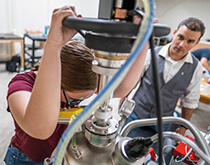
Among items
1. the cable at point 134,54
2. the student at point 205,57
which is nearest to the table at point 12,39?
the student at point 205,57

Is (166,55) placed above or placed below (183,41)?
below

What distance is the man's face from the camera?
1331 mm

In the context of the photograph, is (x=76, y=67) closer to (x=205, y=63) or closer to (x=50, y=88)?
(x=50, y=88)

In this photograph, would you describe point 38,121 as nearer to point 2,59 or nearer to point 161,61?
point 161,61

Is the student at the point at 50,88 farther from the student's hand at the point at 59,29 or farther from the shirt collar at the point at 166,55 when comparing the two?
the shirt collar at the point at 166,55

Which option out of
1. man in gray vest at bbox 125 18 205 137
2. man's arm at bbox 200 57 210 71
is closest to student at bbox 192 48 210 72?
man's arm at bbox 200 57 210 71

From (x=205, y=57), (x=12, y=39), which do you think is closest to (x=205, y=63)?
(x=205, y=57)

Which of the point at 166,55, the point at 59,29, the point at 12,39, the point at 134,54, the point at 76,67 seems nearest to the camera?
the point at 134,54

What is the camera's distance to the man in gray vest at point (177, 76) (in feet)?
4.37

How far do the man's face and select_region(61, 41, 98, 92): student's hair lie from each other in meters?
1.01

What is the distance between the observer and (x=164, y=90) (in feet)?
4.51

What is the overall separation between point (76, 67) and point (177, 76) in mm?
1026

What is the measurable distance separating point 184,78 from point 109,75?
4.08 ft

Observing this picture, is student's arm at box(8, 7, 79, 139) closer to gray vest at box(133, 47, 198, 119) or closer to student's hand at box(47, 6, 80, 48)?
student's hand at box(47, 6, 80, 48)
